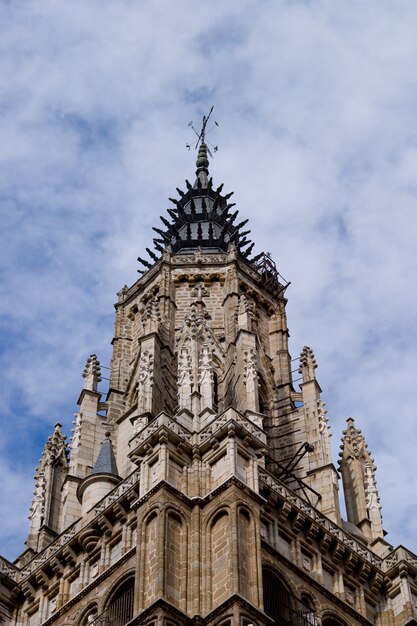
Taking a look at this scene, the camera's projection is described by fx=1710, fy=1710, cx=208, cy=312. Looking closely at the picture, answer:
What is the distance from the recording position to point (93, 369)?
61062mm

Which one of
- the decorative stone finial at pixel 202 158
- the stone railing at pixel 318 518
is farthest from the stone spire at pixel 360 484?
the decorative stone finial at pixel 202 158

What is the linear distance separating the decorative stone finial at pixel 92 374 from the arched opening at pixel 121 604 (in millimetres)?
14476

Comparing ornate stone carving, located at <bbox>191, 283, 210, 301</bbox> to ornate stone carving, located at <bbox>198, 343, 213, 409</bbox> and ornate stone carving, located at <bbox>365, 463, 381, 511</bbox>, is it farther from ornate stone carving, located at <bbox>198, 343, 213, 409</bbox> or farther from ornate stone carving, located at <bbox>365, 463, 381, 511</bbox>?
ornate stone carving, located at <bbox>365, 463, 381, 511</bbox>

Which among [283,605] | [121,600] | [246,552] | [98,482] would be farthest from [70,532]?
[246,552]

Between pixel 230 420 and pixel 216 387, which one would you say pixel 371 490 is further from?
pixel 230 420

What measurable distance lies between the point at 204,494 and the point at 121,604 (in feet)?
12.3

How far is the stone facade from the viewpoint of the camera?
44.9 metres

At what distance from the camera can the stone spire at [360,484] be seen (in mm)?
54969

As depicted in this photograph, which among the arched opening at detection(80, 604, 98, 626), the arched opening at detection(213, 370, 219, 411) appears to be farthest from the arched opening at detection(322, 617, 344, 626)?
the arched opening at detection(213, 370, 219, 411)

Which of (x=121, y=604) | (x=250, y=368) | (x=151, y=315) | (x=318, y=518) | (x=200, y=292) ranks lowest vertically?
(x=121, y=604)

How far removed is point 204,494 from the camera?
4694 cm

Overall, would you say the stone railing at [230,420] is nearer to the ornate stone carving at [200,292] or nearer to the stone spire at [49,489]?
the stone spire at [49,489]

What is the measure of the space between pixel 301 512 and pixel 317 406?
9420 millimetres

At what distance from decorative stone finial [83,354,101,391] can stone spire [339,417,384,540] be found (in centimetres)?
898
